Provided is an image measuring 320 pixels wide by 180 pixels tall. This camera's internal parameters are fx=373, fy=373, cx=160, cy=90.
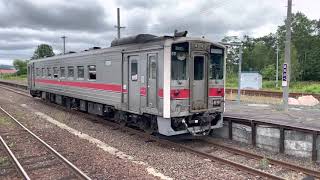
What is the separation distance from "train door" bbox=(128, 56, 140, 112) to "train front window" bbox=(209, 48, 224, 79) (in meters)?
2.34

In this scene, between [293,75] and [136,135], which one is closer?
[136,135]

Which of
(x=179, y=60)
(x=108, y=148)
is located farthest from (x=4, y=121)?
(x=179, y=60)

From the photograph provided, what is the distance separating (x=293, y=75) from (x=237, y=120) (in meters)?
61.6

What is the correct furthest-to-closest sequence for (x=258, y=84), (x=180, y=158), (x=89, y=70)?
1. (x=258, y=84)
2. (x=89, y=70)
3. (x=180, y=158)

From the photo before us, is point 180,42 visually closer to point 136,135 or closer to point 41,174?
point 136,135

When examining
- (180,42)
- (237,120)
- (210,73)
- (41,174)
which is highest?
(180,42)

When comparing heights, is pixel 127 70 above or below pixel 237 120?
above

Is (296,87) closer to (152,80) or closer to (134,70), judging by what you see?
(134,70)

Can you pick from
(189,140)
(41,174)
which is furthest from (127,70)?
(41,174)

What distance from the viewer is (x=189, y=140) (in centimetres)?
1220

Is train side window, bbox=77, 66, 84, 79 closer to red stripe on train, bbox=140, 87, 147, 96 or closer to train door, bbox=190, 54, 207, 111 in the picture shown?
red stripe on train, bbox=140, 87, 147, 96

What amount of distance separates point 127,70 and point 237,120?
3981 millimetres

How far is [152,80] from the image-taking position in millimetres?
11281

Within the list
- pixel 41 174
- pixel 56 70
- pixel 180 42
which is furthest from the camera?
pixel 56 70
